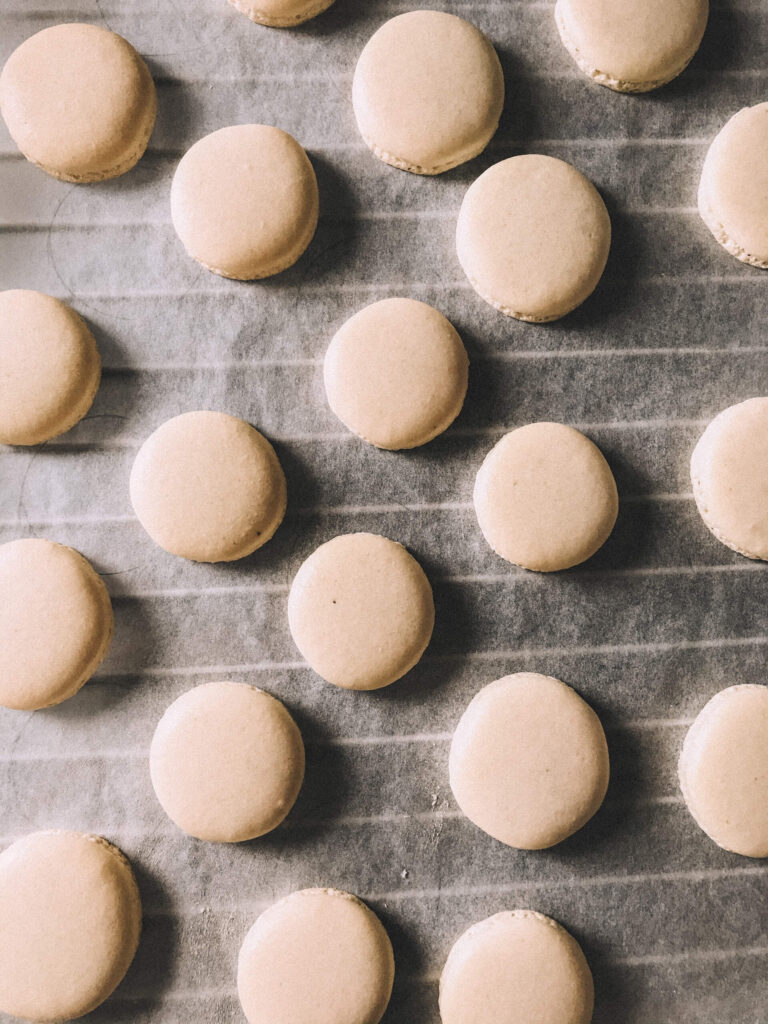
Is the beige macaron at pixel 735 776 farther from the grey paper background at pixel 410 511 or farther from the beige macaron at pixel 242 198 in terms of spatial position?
the beige macaron at pixel 242 198

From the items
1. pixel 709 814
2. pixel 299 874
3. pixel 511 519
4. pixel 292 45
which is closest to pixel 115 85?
pixel 292 45

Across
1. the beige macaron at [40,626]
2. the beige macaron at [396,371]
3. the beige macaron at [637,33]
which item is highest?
the beige macaron at [637,33]

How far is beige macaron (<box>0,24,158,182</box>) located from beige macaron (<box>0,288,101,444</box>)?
0.64 ft

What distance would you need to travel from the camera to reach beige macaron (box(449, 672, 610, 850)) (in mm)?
987

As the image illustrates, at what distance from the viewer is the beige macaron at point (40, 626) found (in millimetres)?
979

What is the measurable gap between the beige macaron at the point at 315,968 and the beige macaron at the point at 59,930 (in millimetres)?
167

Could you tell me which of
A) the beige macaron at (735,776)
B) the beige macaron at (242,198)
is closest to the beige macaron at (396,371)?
the beige macaron at (242,198)

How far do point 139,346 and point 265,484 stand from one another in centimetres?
25

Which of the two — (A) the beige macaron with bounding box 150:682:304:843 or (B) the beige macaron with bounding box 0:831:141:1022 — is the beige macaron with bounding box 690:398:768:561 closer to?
(A) the beige macaron with bounding box 150:682:304:843

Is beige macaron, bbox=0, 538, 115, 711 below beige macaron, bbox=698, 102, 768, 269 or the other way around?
below

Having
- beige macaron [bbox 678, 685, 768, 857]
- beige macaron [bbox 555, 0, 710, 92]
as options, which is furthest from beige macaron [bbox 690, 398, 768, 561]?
beige macaron [bbox 555, 0, 710, 92]

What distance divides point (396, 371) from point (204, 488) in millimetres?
284

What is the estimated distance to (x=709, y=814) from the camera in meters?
1.00

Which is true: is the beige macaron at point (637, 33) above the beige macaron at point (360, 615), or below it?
above
